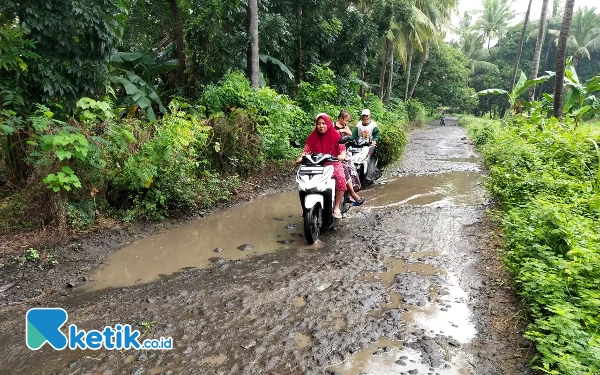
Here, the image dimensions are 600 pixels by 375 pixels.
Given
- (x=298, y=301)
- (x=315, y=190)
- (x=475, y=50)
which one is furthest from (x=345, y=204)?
(x=475, y=50)

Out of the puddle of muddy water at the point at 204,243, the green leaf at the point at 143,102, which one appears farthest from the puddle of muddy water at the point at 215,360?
the green leaf at the point at 143,102

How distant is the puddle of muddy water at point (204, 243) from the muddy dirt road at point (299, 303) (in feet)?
0.08

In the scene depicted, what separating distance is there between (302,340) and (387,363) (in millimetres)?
697

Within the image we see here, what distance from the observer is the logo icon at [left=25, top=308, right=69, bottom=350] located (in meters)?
3.16

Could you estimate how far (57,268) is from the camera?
14.7 feet

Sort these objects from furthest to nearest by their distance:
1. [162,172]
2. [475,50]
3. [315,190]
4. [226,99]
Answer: [475,50]
[226,99]
[162,172]
[315,190]

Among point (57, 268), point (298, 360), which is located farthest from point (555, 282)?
point (57, 268)

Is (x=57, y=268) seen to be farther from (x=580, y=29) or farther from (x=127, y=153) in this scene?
(x=580, y=29)

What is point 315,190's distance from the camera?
524 cm

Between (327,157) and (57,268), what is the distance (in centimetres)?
363

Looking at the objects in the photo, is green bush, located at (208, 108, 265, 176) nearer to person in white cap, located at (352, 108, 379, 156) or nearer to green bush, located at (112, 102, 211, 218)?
green bush, located at (112, 102, 211, 218)

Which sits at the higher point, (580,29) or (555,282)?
(580,29)

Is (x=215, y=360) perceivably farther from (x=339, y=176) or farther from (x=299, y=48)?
(x=299, y=48)

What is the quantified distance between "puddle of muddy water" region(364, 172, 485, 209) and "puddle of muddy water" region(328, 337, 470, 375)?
14.1 feet
